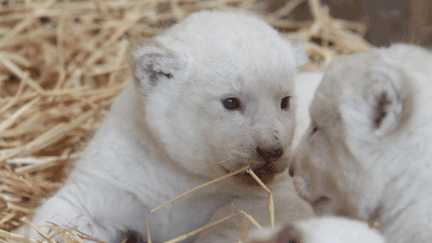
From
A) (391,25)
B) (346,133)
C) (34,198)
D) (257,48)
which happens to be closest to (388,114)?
(346,133)

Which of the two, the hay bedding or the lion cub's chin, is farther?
the hay bedding

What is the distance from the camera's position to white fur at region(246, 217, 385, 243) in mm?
2072

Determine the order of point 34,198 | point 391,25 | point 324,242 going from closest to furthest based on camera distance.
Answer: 1. point 324,242
2. point 34,198
3. point 391,25

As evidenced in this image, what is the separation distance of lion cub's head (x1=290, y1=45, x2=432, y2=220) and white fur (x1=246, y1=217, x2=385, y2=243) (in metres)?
0.21

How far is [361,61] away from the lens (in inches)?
94.6

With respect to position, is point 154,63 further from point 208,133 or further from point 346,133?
point 346,133

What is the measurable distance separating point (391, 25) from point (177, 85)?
3.49 meters

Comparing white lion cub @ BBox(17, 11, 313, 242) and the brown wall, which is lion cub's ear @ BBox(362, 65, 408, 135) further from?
the brown wall

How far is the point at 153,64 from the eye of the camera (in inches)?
123

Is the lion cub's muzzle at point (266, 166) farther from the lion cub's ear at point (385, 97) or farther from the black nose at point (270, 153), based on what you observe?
the lion cub's ear at point (385, 97)

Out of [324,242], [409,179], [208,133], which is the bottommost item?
[208,133]

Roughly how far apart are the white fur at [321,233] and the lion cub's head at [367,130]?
0.21 metres

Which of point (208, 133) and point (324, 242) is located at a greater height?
point (324, 242)

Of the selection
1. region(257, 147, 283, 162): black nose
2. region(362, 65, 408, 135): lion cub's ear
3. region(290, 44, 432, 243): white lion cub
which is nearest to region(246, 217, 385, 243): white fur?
region(290, 44, 432, 243): white lion cub
